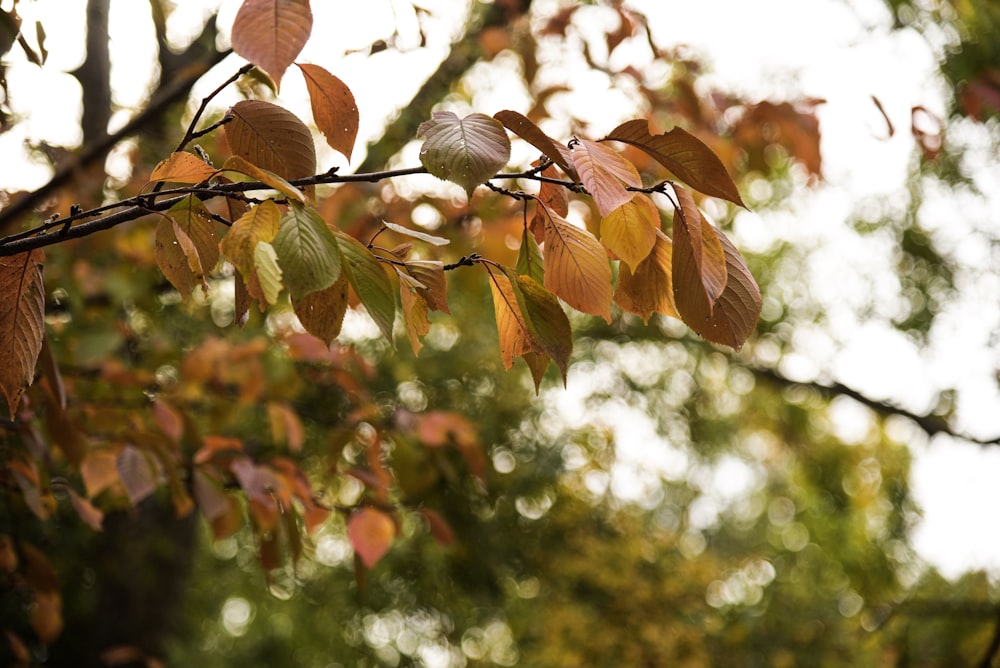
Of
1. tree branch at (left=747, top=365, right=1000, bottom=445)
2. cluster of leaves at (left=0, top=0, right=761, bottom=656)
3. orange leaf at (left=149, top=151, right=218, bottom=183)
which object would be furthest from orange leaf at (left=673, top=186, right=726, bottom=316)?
tree branch at (left=747, top=365, right=1000, bottom=445)

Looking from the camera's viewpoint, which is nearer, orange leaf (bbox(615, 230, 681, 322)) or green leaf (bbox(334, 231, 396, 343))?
green leaf (bbox(334, 231, 396, 343))

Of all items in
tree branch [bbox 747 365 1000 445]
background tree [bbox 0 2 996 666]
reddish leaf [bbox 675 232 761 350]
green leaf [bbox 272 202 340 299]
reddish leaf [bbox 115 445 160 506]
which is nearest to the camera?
green leaf [bbox 272 202 340 299]

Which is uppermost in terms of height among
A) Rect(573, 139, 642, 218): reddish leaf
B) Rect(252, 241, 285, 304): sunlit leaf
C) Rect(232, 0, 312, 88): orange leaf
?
Rect(232, 0, 312, 88): orange leaf

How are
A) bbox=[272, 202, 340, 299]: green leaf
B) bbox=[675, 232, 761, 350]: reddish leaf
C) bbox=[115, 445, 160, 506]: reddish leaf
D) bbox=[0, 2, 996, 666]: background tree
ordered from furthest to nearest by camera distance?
bbox=[0, 2, 996, 666]: background tree
bbox=[115, 445, 160, 506]: reddish leaf
bbox=[675, 232, 761, 350]: reddish leaf
bbox=[272, 202, 340, 299]: green leaf

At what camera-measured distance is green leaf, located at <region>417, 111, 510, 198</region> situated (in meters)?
0.56

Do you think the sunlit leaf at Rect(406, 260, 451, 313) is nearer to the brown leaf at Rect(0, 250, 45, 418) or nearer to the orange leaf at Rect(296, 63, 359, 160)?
the orange leaf at Rect(296, 63, 359, 160)

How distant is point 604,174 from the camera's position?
1.91 ft

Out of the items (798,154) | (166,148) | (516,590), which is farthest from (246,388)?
(516,590)

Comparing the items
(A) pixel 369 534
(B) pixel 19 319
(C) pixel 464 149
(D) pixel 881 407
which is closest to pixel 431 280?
(C) pixel 464 149

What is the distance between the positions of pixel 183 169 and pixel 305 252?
17 centimetres

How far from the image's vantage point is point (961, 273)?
13.0ft

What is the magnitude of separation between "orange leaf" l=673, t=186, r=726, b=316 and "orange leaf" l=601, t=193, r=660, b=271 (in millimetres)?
46

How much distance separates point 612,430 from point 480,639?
1.42m

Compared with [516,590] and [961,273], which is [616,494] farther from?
[961,273]
